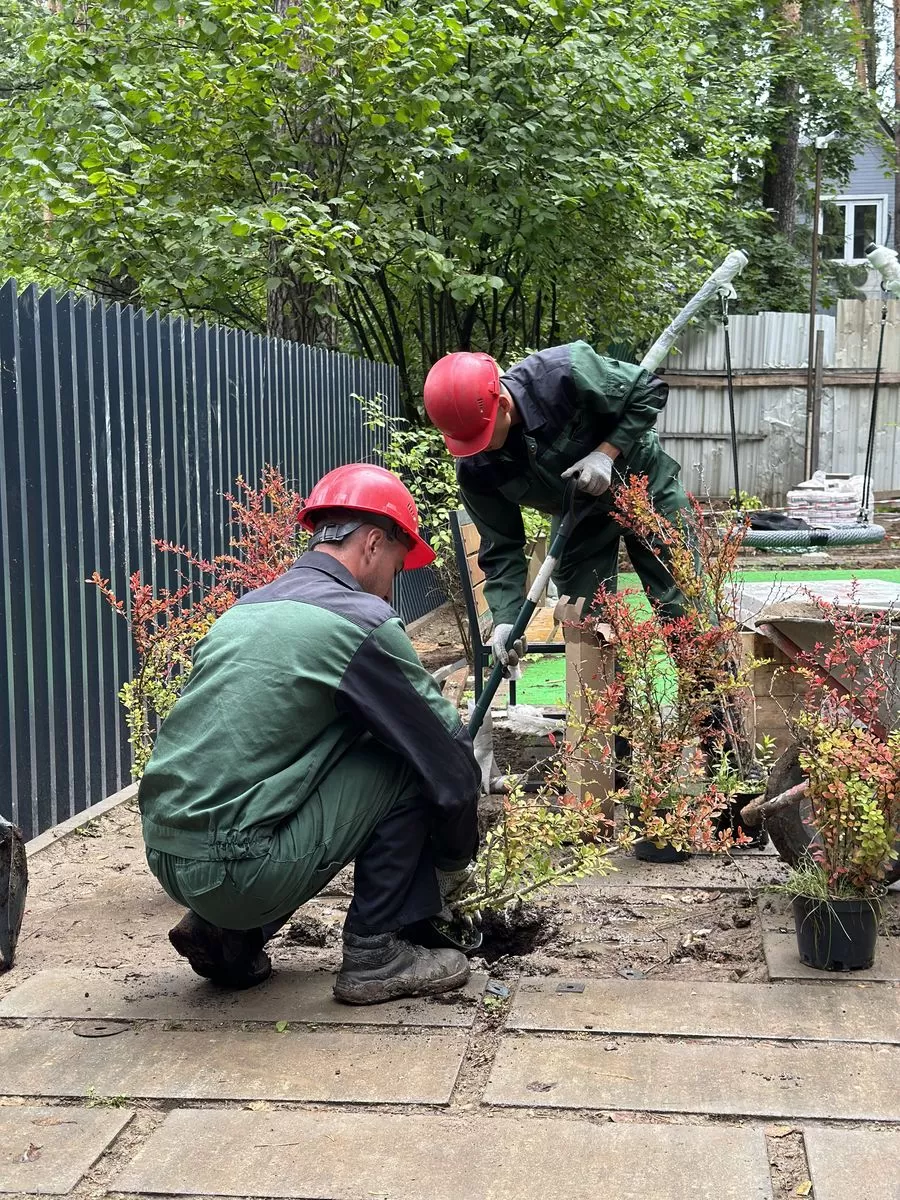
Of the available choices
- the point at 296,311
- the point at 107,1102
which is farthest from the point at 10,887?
the point at 296,311

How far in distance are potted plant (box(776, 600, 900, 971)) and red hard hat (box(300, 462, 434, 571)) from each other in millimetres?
1268

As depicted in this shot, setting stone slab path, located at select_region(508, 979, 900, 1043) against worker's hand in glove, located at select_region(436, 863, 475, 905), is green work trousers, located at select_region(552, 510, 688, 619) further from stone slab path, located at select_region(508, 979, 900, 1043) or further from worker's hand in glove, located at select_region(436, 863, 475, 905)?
stone slab path, located at select_region(508, 979, 900, 1043)

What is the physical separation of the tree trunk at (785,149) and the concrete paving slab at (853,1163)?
65.3ft

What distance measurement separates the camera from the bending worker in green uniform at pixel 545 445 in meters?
4.79

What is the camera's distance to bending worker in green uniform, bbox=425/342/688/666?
4785 mm

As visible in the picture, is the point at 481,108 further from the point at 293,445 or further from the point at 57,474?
the point at 57,474

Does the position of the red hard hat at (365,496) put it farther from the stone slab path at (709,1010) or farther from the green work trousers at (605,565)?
the green work trousers at (605,565)

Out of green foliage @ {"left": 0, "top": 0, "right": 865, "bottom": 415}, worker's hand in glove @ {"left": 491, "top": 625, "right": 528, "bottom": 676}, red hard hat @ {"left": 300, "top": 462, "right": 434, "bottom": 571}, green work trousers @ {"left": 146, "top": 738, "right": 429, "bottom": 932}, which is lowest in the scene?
green work trousers @ {"left": 146, "top": 738, "right": 429, "bottom": 932}

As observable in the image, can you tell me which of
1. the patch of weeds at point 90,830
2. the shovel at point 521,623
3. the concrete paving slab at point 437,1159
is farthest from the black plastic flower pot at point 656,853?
the patch of weeds at point 90,830

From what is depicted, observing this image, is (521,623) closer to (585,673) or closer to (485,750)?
(585,673)

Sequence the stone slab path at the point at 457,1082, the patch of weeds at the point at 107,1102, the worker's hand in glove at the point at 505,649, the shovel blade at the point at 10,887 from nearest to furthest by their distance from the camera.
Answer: the stone slab path at the point at 457,1082 → the patch of weeds at the point at 107,1102 → the shovel blade at the point at 10,887 → the worker's hand in glove at the point at 505,649

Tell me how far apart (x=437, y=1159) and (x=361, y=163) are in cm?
801

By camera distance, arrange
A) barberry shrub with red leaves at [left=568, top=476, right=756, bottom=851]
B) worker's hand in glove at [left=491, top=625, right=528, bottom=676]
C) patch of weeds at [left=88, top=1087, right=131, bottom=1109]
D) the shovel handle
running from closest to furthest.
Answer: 1. patch of weeds at [left=88, top=1087, right=131, bottom=1109]
2. barberry shrub with red leaves at [left=568, top=476, right=756, bottom=851]
3. the shovel handle
4. worker's hand in glove at [left=491, top=625, right=528, bottom=676]

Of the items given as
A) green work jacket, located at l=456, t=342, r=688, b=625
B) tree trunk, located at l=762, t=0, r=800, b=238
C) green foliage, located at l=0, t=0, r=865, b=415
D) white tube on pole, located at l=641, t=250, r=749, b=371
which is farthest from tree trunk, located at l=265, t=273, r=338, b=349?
tree trunk, located at l=762, t=0, r=800, b=238
